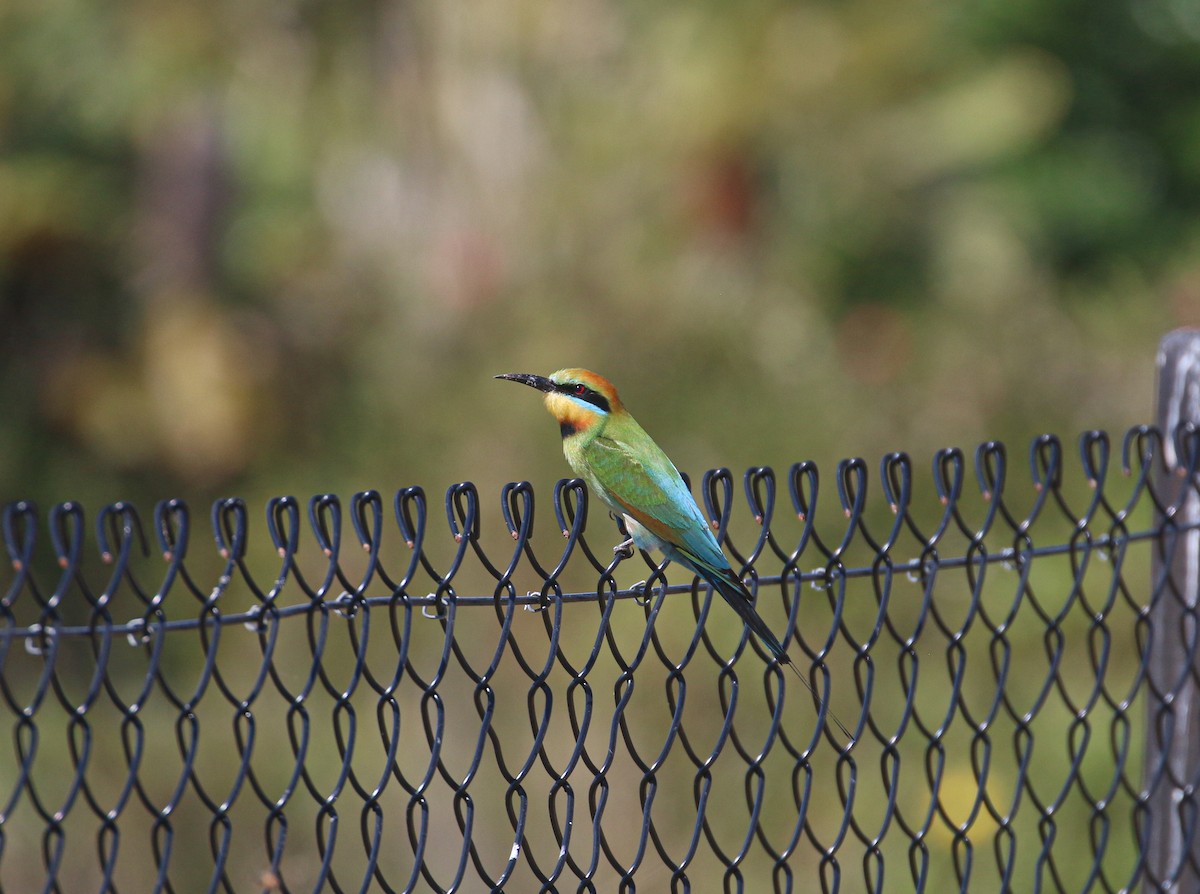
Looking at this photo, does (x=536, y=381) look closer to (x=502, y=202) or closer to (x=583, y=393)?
(x=583, y=393)

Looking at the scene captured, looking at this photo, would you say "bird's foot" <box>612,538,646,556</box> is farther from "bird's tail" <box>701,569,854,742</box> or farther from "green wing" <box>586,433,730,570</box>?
"bird's tail" <box>701,569,854,742</box>

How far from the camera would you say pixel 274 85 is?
938 centimetres

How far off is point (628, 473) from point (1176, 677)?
3.59 ft

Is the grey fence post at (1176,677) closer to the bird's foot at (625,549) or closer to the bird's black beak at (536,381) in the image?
the bird's foot at (625,549)

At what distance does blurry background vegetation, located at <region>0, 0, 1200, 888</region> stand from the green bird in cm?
373

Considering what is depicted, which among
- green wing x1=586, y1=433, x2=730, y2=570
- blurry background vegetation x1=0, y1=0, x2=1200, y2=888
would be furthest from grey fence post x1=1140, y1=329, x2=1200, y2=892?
blurry background vegetation x1=0, y1=0, x2=1200, y2=888

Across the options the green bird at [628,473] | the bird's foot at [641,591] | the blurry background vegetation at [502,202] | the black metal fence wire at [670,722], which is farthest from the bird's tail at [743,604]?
the blurry background vegetation at [502,202]

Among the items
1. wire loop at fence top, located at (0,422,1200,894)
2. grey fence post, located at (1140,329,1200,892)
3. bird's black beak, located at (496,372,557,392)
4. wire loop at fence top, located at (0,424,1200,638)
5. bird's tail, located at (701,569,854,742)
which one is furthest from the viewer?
wire loop at fence top, located at (0,422,1200,894)

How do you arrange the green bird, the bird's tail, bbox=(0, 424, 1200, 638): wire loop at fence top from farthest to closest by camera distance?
the green bird → the bird's tail → bbox=(0, 424, 1200, 638): wire loop at fence top

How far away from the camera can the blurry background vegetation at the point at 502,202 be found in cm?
778

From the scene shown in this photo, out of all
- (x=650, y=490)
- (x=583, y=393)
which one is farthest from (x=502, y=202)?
(x=650, y=490)

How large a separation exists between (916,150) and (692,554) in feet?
21.4

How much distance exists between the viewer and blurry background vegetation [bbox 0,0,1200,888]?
7.78 metres

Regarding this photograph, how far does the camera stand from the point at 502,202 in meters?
8.57
